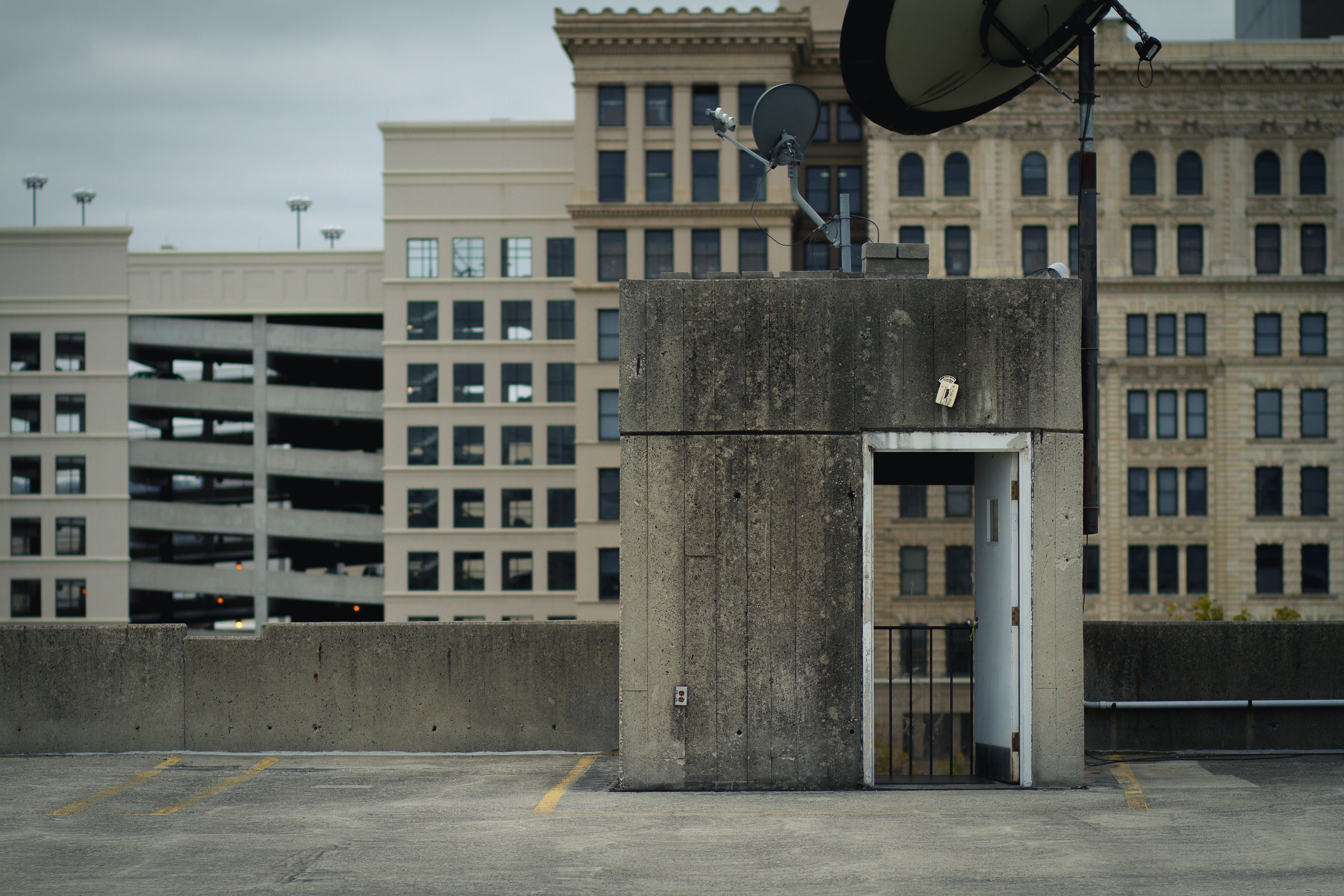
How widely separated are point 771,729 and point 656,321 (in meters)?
3.62

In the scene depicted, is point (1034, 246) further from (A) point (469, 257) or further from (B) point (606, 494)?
(A) point (469, 257)

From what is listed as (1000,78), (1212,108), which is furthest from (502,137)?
(1000,78)

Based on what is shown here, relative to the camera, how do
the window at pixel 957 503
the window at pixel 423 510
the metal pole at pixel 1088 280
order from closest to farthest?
the metal pole at pixel 1088 280 < the window at pixel 957 503 < the window at pixel 423 510

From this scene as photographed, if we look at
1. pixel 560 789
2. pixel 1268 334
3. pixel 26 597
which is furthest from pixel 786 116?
pixel 26 597

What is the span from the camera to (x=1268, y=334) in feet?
213

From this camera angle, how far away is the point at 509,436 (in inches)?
2783

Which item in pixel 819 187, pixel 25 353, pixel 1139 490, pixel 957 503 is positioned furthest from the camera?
pixel 25 353

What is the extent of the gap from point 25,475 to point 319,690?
74002mm

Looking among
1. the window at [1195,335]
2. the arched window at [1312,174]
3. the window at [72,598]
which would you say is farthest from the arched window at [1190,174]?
the window at [72,598]

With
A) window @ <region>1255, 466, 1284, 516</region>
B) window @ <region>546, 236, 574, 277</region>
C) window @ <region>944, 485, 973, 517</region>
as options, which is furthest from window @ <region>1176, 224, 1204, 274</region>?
window @ <region>546, 236, 574, 277</region>

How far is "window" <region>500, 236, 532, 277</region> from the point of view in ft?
234

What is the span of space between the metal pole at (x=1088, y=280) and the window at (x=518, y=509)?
198 ft

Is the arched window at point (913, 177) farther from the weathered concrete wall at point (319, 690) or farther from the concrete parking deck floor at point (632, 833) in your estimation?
the weathered concrete wall at point (319, 690)

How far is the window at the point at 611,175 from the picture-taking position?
2581 inches
